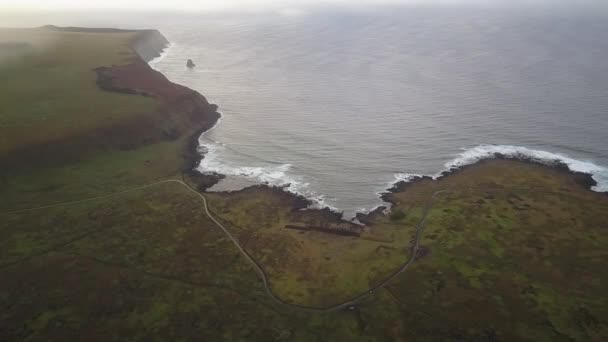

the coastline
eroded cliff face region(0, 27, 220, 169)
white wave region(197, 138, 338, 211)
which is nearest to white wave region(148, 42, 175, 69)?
eroded cliff face region(0, 27, 220, 169)

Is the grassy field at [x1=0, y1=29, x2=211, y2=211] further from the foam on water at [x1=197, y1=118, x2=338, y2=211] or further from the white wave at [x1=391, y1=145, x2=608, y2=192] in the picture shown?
the white wave at [x1=391, y1=145, x2=608, y2=192]

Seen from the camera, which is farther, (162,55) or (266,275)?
(162,55)

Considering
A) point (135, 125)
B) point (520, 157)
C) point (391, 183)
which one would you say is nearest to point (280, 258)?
point (391, 183)

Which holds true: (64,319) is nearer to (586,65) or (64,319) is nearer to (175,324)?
(175,324)

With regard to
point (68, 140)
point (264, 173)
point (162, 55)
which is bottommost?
point (264, 173)

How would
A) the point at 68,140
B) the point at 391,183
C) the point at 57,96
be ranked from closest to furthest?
the point at 391,183 → the point at 68,140 → the point at 57,96

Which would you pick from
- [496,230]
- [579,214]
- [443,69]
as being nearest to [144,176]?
[496,230]

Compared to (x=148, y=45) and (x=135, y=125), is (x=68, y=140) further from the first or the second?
(x=148, y=45)
